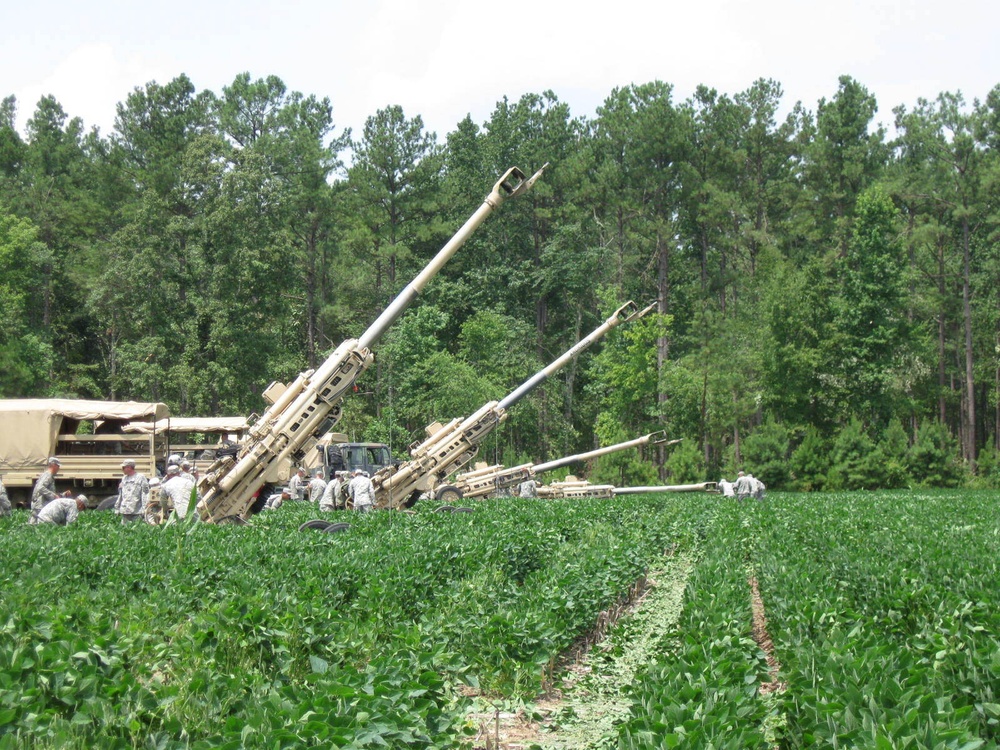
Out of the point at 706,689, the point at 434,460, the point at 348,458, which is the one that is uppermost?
the point at 348,458

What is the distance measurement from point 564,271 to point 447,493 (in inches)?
1475

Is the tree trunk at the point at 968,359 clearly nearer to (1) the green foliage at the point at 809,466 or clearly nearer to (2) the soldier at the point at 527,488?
(1) the green foliage at the point at 809,466

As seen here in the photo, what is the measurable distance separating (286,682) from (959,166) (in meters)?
56.8

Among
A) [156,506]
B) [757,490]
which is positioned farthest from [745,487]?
[156,506]

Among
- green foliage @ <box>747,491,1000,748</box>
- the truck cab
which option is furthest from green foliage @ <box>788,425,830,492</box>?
green foliage @ <box>747,491,1000,748</box>

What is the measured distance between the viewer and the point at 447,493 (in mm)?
27297

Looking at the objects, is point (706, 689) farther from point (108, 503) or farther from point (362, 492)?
point (108, 503)

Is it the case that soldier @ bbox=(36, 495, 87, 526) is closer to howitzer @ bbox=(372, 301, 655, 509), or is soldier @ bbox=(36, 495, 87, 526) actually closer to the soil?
howitzer @ bbox=(372, 301, 655, 509)

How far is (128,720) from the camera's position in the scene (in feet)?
17.1

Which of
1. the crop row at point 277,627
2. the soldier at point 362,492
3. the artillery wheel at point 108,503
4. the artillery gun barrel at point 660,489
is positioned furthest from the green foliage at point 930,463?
the artillery wheel at point 108,503

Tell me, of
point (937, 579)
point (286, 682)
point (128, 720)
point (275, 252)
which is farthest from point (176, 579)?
point (275, 252)

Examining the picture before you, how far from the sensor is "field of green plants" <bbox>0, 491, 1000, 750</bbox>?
5148mm

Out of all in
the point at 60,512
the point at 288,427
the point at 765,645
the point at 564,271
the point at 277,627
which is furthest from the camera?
the point at 564,271

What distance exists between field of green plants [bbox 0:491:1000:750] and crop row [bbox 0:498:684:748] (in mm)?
24
